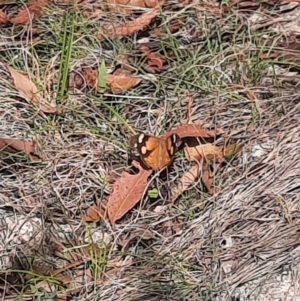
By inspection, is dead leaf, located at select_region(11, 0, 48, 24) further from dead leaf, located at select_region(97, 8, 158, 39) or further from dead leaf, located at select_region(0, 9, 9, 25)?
dead leaf, located at select_region(97, 8, 158, 39)

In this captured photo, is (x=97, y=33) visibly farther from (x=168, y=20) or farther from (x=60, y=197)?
(x=60, y=197)

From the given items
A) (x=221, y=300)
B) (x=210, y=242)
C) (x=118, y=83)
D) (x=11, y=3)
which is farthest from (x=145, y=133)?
(x=11, y=3)

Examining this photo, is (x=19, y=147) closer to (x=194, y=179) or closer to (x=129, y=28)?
(x=194, y=179)

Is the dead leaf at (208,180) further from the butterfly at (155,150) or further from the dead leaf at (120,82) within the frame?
the dead leaf at (120,82)

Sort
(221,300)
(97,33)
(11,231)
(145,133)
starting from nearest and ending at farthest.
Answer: (221,300)
(11,231)
(145,133)
(97,33)

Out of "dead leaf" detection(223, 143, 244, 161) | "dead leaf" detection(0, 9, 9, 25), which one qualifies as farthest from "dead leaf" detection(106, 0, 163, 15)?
"dead leaf" detection(223, 143, 244, 161)

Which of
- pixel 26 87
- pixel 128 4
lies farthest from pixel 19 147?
pixel 128 4
